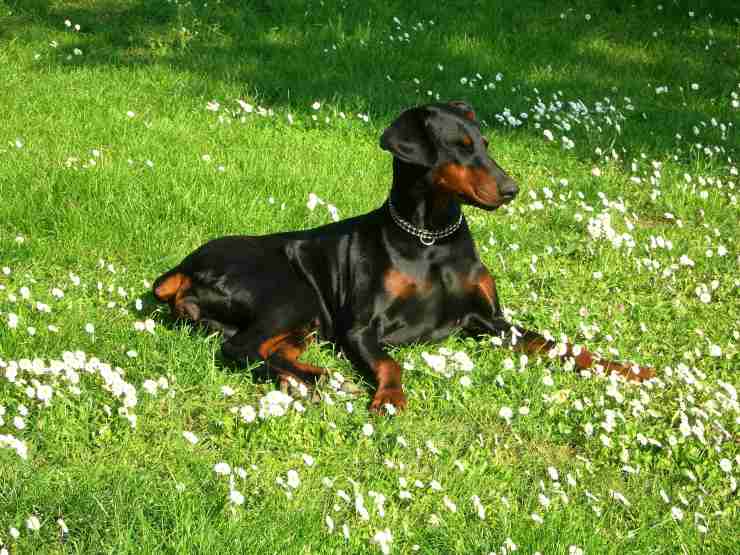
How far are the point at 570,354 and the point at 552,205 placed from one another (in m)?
2.32

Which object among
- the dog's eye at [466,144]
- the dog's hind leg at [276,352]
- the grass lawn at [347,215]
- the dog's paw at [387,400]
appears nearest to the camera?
the grass lawn at [347,215]

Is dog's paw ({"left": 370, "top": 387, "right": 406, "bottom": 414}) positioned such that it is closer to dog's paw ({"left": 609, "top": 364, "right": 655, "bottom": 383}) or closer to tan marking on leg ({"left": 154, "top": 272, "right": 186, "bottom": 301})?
dog's paw ({"left": 609, "top": 364, "right": 655, "bottom": 383})

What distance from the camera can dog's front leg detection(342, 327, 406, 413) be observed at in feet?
14.4

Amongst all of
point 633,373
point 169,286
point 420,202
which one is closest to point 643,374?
point 633,373

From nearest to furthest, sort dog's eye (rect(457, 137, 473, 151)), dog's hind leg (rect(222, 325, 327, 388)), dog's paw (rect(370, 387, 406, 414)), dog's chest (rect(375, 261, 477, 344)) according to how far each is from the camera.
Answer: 1. dog's paw (rect(370, 387, 406, 414))
2. dog's hind leg (rect(222, 325, 327, 388))
3. dog's eye (rect(457, 137, 473, 151))
4. dog's chest (rect(375, 261, 477, 344))

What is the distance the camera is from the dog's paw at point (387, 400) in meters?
4.32

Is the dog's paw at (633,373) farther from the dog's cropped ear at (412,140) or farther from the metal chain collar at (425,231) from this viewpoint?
the dog's cropped ear at (412,140)

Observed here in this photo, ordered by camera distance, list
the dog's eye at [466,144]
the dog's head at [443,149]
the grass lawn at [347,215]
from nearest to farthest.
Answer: the grass lawn at [347,215] < the dog's head at [443,149] < the dog's eye at [466,144]

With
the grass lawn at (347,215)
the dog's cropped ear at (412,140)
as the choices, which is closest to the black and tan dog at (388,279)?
the dog's cropped ear at (412,140)

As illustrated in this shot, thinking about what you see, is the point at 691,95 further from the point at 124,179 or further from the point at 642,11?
the point at 124,179

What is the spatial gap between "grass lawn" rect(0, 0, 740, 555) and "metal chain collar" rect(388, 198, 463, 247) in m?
0.59

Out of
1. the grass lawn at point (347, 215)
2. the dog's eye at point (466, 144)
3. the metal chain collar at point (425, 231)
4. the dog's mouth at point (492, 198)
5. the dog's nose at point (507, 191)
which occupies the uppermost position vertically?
the dog's eye at point (466, 144)

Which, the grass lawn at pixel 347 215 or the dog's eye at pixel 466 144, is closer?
the grass lawn at pixel 347 215

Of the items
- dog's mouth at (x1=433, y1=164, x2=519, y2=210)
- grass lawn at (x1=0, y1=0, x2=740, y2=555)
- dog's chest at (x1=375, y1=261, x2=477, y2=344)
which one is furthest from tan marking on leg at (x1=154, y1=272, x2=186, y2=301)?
dog's mouth at (x1=433, y1=164, x2=519, y2=210)
